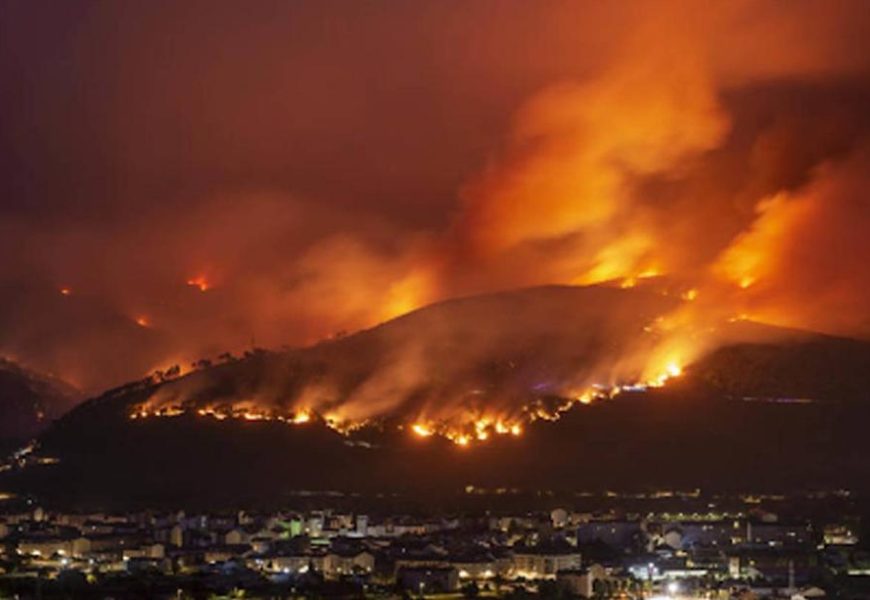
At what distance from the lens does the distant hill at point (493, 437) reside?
209 ft

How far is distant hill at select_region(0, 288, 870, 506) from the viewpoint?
63.6 meters

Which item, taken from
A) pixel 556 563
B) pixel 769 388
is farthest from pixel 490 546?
pixel 769 388

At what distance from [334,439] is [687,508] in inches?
552

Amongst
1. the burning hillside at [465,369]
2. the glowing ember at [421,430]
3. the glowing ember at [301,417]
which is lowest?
the glowing ember at [421,430]

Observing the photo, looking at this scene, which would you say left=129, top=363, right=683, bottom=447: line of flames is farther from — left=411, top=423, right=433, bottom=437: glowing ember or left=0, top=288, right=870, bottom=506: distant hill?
left=0, top=288, right=870, bottom=506: distant hill

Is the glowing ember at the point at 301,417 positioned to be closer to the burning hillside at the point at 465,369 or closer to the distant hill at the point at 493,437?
the burning hillside at the point at 465,369

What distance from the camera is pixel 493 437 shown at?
66062 millimetres

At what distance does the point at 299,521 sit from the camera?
57719mm

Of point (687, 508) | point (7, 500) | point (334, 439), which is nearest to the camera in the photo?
point (687, 508)

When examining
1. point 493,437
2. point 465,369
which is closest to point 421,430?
point 493,437

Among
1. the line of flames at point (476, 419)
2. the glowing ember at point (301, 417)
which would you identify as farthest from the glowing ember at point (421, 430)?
the glowing ember at point (301, 417)

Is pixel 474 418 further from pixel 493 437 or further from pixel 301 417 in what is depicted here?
pixel 301 417

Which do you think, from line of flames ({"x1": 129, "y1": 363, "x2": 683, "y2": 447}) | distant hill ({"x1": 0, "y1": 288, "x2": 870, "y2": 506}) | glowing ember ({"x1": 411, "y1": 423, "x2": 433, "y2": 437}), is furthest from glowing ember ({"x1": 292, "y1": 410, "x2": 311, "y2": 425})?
glowing ember ({"x1": 411, "y1": 423, "x2": 433, "y2": 437})

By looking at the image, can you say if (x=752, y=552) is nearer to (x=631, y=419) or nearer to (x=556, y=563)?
(x=556, y=563)
